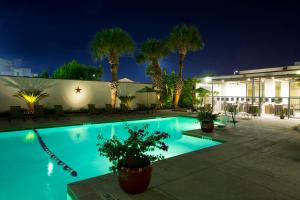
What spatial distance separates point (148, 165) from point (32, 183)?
2.95 metres

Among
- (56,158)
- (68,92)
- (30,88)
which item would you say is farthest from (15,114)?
(56,158)

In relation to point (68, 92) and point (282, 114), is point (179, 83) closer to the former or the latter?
point (282, 114)

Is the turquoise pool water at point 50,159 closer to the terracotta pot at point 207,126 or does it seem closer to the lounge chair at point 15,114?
the terracotta pot at point 207,126

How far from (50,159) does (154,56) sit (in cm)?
1318

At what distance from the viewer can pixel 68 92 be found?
14.1m

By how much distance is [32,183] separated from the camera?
4379 mm

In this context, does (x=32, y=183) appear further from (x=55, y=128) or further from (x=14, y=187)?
(x=55, y=128)

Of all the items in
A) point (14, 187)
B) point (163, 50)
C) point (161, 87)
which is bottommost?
point (14, 187)

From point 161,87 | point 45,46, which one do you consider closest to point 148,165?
point 161,87

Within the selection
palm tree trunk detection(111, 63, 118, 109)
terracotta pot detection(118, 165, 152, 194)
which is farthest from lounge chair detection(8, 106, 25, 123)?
terracotta pot detection(118, 165, 152, 194)

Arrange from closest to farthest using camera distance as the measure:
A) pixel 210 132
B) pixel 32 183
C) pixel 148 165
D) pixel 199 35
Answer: pixel 148 165
pixel 32 183
pixel 210 132
pixel 199 35

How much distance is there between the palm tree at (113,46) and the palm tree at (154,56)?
2.77 metres

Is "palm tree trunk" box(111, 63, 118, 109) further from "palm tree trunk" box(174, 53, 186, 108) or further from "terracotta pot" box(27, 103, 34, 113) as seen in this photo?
"palm tree trunk" box(174, 53, 186, 108)

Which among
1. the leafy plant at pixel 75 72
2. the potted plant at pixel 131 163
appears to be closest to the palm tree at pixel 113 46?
the potted plant at pixel 131 163
